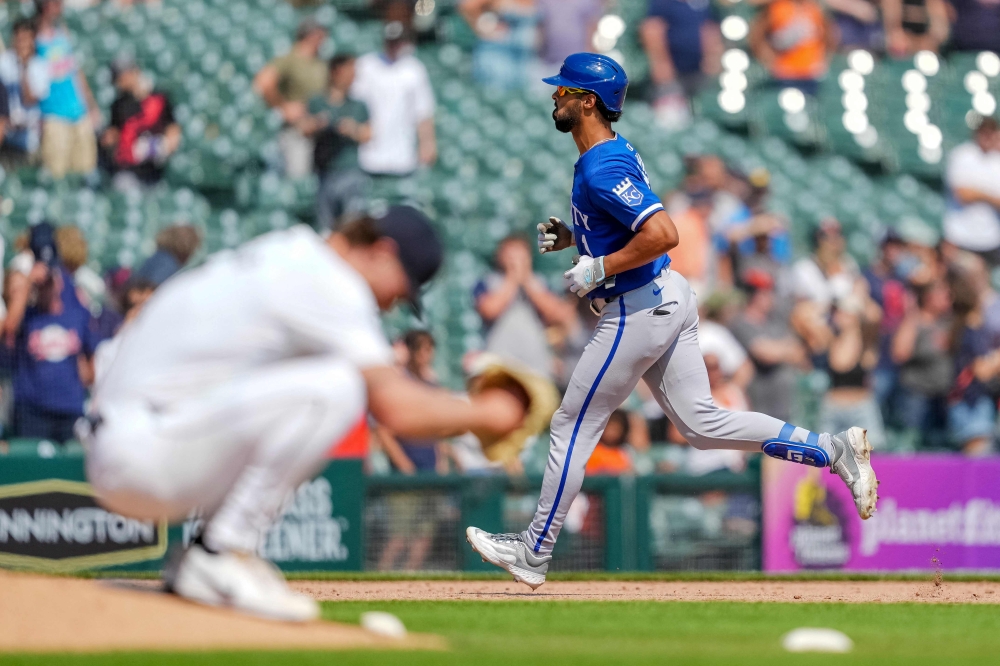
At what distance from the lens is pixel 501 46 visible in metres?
15.8

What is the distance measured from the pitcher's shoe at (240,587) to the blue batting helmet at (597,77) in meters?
2.97

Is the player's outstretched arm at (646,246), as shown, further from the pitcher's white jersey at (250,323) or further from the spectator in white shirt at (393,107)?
the spectator in white shirt at (393,107)

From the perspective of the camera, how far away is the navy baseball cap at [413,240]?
14.4 feet

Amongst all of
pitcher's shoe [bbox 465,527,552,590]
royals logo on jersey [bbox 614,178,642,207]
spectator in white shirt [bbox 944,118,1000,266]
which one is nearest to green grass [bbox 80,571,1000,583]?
pitcher's shoe [bbox 465,527,552,590]

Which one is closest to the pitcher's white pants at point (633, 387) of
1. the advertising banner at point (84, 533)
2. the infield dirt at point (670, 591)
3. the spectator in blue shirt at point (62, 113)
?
the infield dirt at point (670, 591)

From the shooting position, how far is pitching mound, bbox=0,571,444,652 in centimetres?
402

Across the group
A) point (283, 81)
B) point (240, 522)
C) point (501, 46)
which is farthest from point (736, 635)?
point (501, 46)

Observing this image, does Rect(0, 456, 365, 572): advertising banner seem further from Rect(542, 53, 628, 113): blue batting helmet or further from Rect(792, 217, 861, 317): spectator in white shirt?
Rect(792, 217, 861, 317): spectator in white shirt

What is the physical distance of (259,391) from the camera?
14.0 ft

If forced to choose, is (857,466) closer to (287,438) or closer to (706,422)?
(706,422)

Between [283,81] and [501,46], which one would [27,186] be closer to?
[283,81]

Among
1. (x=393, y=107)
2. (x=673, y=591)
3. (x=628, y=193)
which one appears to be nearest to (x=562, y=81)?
(x=628, y=193)

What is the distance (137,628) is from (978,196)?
1283 cm

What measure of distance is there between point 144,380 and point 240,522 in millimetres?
518
